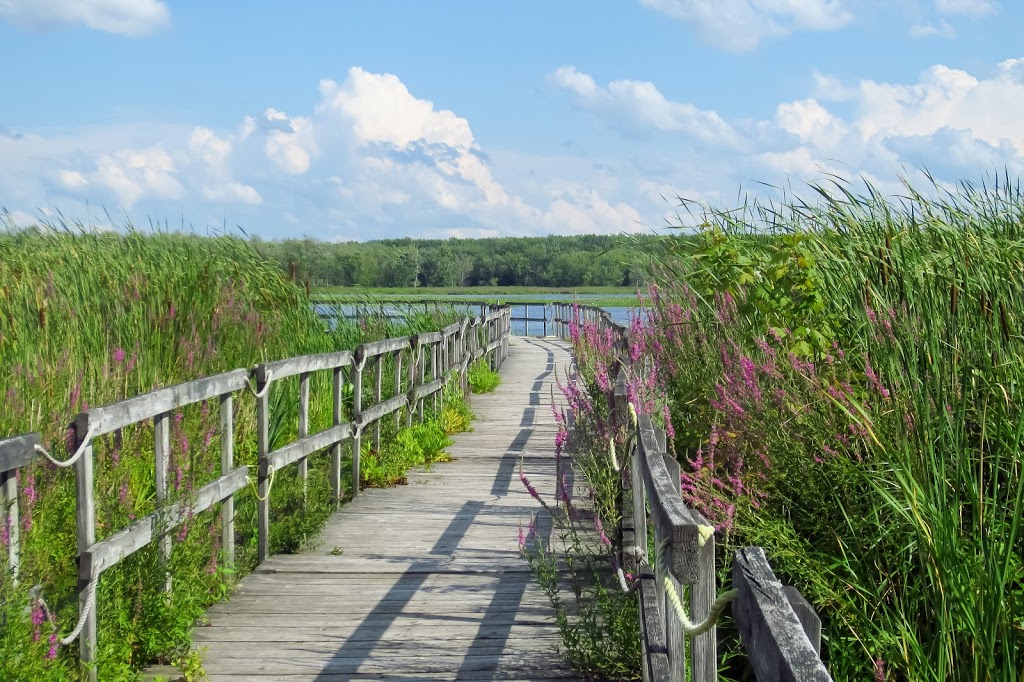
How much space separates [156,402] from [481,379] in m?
12.6

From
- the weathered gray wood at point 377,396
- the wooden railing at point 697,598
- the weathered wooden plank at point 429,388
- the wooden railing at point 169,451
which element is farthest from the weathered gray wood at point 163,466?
the weathered wooden plank at point 429,388

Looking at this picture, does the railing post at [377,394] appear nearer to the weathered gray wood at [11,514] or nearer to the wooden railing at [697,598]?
the wooden railing at [697,598]

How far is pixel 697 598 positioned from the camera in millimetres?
2562

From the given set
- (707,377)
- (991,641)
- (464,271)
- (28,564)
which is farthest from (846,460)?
(464,271)

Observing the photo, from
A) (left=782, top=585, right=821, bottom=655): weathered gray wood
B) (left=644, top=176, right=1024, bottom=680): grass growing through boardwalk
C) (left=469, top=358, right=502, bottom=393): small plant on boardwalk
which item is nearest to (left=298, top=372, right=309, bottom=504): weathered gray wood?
(left=644, top=176, right=1024, bottom=680): grass growing through boardwalk

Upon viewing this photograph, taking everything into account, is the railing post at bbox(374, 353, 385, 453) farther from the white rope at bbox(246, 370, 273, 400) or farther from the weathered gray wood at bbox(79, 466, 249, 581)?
the weathered gray wood at bbox(79, 466, 249, 581)

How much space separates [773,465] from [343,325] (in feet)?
31.2

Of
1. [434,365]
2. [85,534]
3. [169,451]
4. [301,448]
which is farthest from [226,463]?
[434,365]

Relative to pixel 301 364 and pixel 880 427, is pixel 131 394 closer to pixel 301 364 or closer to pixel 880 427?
pixel 301 364

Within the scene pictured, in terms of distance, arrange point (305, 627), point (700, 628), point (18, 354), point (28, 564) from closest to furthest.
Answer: point (700, 628) < point (28, 564) < point (305, 627) < point (18, 354)

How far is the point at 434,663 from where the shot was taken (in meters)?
4.81

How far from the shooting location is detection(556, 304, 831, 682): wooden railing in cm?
155

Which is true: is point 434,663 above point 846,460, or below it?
below

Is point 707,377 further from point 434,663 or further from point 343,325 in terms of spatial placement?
point 343,325
